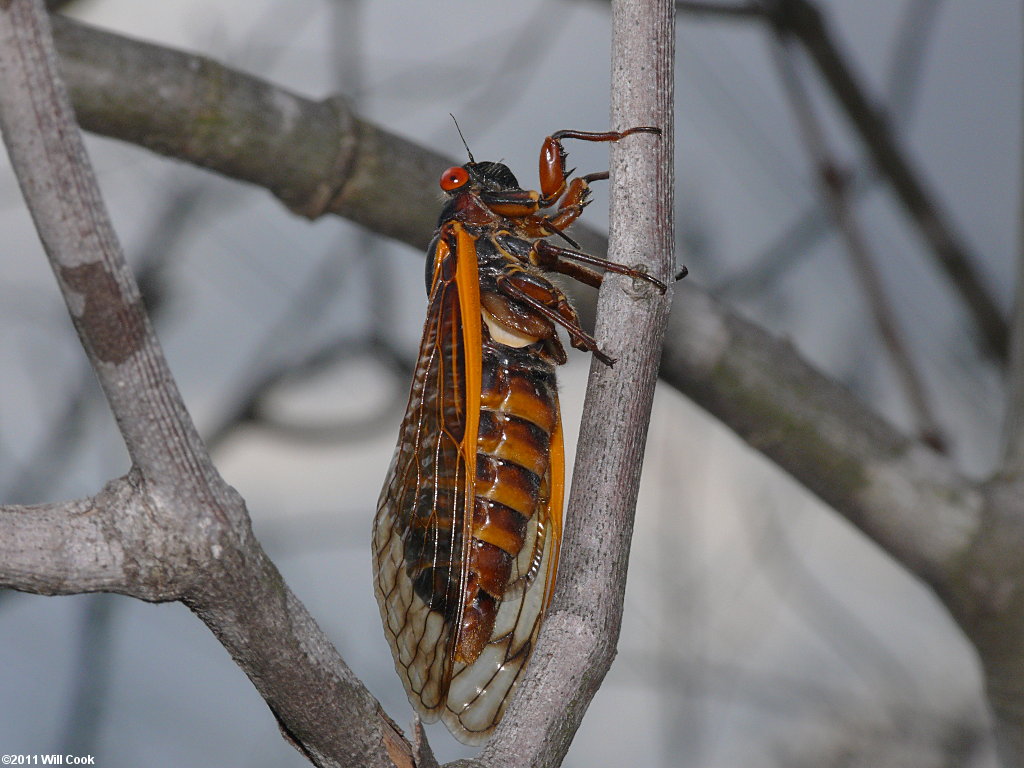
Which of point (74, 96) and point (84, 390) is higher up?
point (84, 390)

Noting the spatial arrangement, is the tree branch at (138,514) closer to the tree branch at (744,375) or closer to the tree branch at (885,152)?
the tree branch at (744,375)

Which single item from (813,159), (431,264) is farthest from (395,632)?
(813,159)

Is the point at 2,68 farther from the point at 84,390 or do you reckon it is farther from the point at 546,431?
the point at 84,390

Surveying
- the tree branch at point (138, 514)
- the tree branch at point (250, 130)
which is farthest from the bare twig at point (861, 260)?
the tree branch at point (138, 514)

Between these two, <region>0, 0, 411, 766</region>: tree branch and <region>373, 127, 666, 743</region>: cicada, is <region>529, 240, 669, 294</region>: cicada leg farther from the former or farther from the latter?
<region>0, 0, 411, 766</region>: tree branch

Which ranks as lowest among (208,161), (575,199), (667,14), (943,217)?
(667,14)

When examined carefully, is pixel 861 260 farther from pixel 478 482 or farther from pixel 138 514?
pixel 138 514

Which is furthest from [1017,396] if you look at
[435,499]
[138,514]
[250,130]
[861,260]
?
[138,514]
